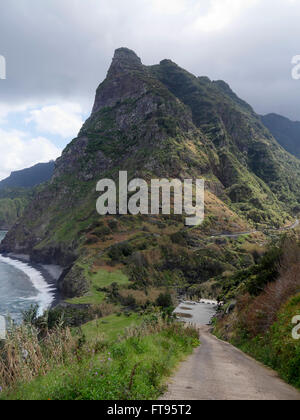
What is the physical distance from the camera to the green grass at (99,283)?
189 feet

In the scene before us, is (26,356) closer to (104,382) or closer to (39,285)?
(104,382)

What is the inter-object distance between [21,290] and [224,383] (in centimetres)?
8988

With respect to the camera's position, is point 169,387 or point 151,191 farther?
point 151,191

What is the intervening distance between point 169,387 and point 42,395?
10.6 feet

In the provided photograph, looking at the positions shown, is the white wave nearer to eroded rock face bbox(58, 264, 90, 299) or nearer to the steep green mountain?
eroded rock face bbox(58, 264, 90, 299)

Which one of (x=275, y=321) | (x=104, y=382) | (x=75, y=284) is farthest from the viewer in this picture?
(x=75, y=284)

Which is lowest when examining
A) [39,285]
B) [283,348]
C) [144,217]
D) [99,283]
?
[39,285]

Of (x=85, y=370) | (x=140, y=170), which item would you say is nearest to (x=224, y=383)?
(x=85, y=370)

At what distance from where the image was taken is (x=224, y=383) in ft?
27.0

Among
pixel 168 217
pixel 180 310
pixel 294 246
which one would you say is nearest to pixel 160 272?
pixel 168 217

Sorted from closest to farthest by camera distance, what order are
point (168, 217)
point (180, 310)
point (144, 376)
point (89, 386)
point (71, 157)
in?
point (89, 386) → point (144, 376) → point (180, 310) → point (168, 217) → point (71, 157)

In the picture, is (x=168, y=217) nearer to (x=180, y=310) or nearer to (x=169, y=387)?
(x=180, y=310)

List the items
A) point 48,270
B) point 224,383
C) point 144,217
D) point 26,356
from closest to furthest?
point 224,383 < point 26,356 < point 144,217 < point 48,270

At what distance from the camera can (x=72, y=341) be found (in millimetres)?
11320
